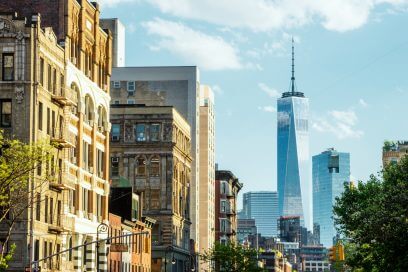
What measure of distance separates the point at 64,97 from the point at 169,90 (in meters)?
97.7

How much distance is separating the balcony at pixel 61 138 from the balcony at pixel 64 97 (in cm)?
204

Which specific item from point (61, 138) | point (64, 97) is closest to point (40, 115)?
point (64, 97)

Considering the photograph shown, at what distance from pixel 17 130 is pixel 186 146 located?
86.7m

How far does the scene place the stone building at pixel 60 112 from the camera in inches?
3285

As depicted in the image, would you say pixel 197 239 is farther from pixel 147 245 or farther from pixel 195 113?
pixel 147 245

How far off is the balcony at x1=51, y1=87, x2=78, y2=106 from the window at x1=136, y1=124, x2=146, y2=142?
2443 inches

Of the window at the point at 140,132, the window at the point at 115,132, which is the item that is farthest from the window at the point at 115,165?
the window at the point at 140,132

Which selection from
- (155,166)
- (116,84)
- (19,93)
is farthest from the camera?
(116,84)

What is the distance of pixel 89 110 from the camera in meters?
104

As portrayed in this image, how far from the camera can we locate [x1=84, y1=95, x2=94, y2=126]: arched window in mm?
102000

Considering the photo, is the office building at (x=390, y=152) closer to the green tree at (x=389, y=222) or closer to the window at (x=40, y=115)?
the green tree at (x=389, y=222)

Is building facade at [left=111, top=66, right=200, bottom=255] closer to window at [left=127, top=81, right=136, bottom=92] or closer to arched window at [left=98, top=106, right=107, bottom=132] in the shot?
window at [left=127, top=81, right=136, bottom=92]

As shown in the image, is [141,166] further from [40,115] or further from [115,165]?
[40,115]

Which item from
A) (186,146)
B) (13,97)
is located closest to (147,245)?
(186,146)
